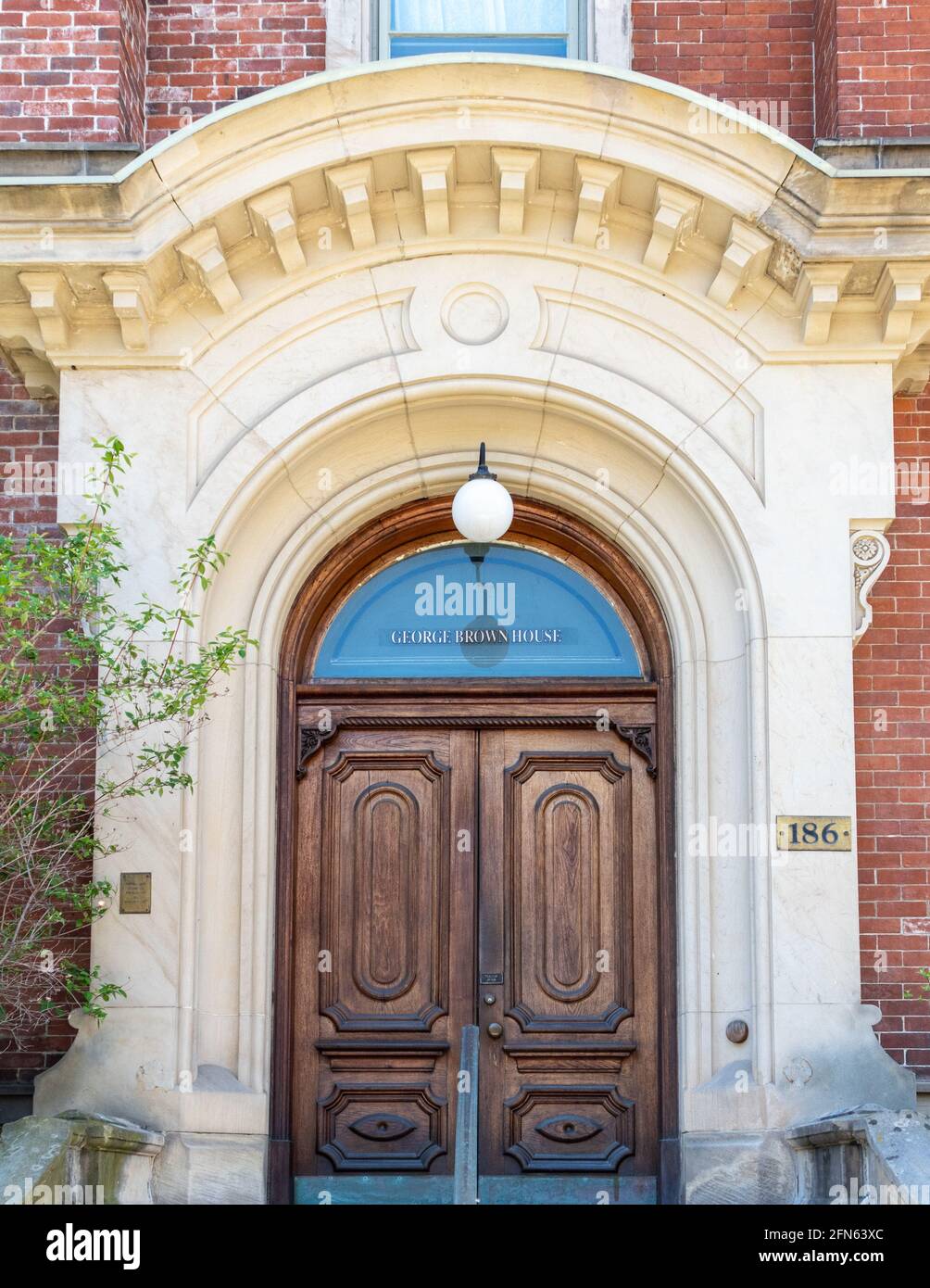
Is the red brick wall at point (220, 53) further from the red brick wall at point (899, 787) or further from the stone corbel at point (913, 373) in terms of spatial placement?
the red brick wall at point (899, 787)

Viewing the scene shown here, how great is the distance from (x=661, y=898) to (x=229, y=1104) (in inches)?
83.9

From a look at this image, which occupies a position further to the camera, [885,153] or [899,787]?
[899,787]

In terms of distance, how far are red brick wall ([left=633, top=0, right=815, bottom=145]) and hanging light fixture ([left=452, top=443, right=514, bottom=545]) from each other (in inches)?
95.0

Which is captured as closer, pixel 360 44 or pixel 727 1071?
pixel 727 1071

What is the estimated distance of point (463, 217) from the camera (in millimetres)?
8148

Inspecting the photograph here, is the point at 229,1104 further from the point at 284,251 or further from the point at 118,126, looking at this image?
the point at 118,126

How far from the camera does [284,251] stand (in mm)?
7977

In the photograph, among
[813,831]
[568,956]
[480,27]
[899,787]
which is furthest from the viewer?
[480,27]

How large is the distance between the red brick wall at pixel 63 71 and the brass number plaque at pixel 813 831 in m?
4.40

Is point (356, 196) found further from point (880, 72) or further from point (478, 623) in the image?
point (880, 72)

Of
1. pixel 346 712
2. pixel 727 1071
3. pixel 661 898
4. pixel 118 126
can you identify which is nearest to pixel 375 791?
pixel 346 712

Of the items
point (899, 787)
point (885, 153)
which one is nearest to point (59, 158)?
point (885, 153)

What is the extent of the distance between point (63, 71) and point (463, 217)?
2032 millimetres

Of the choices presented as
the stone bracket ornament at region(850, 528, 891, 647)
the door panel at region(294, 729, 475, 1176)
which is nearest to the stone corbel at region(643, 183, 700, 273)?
the stone bracket ornament at region(850, 528, 891, 647)
